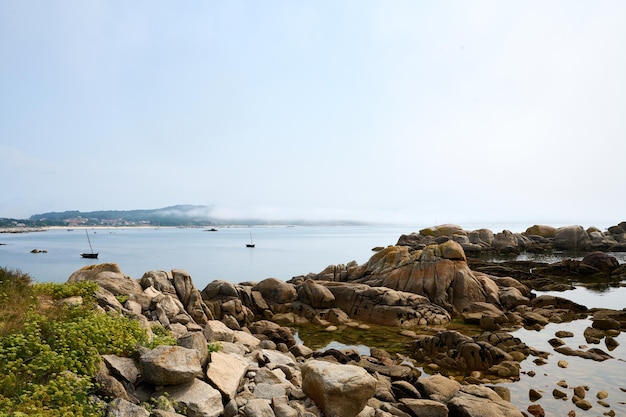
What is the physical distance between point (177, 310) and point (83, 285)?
11.4 ft

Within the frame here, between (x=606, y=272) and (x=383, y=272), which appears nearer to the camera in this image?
(x=383, y=272)

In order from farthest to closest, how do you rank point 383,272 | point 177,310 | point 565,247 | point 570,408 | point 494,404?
point 565,247 → point 383,272 → point 177,310 → point 570,408 → point 494,404

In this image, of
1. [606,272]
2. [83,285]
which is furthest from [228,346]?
[606,272]

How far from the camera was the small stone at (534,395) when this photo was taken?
13.0m

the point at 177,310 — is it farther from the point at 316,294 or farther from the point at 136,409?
the point at 316,294

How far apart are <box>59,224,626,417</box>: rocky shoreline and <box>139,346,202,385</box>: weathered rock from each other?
0.06 ft

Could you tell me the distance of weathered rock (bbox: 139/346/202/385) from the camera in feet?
24.5

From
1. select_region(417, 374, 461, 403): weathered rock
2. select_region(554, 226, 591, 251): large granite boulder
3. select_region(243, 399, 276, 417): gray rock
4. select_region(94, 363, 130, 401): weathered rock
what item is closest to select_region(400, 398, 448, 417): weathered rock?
select_region(417, 374, 461, 403): weathered rock

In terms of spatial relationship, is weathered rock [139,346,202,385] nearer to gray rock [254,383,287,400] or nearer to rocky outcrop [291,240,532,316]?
gray rock [254,383,287,400]

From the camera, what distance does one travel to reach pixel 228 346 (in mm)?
11703

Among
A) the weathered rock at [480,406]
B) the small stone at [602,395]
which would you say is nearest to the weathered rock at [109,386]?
the weathered rock at [480,406]

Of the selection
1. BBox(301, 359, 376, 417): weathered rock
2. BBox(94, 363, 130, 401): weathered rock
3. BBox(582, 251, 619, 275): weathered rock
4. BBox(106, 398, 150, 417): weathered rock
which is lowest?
BBox(582, 251, 619, 275): weathered rock

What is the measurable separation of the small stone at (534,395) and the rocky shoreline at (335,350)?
788mm

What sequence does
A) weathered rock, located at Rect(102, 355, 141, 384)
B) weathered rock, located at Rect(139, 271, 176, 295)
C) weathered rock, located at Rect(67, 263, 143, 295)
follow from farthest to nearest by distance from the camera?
weathered rock, located at Rect(139, 271, 176, 295) < weathered rock, located at Rect(67, 263, 143, 295) < weathered rock, located at Rect(102, 355, 141, 384)
